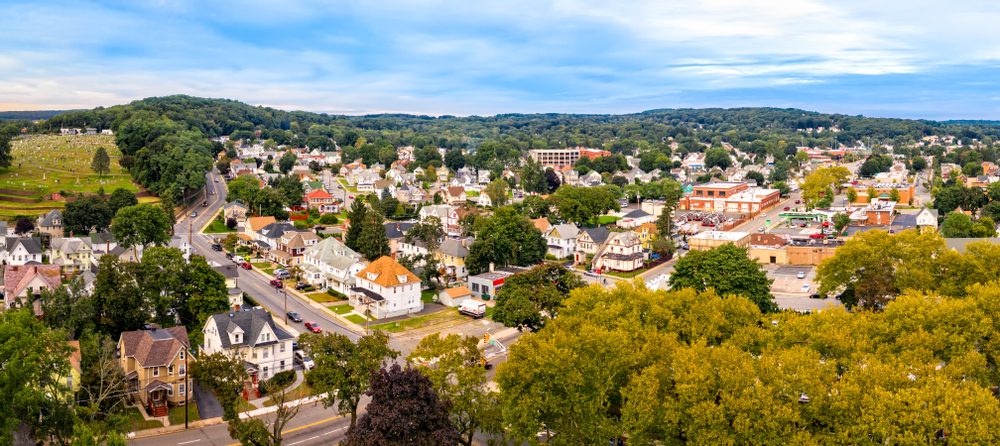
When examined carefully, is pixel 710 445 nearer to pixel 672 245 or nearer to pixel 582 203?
pixel 672 245

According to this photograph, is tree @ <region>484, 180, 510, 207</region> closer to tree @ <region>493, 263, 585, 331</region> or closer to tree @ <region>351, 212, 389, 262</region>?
tree @ <region>351, 212, 389, 262</region>

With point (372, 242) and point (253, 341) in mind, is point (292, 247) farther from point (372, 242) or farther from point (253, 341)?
point (253, 341)

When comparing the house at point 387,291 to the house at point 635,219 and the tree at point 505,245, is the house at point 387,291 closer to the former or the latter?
the tree at point 505,245

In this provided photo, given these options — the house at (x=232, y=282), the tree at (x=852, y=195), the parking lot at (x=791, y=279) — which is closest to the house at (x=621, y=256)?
the parking lot at (x=791, y=279)

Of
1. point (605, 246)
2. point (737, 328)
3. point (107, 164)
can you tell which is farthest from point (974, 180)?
point (107, 164)

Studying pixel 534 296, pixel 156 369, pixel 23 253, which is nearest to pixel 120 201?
pixel 23 253

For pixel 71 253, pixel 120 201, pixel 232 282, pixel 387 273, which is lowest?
pixel 232 282

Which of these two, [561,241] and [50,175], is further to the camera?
[50,175]
